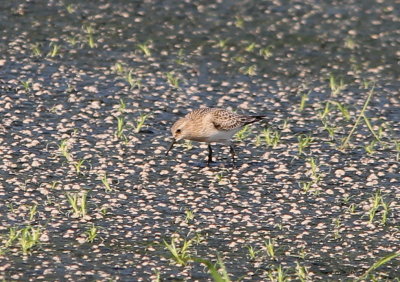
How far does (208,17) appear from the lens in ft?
47.5

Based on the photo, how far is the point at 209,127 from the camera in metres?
9.88

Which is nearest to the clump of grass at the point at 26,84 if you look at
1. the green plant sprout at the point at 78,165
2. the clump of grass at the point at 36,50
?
the clump of grass at the point at 36,50

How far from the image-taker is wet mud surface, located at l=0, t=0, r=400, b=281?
26.0 ft

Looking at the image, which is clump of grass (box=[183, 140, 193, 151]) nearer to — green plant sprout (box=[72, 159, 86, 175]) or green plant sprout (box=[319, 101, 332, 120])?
green plant sprout (box=[72, 159, 86, 175])

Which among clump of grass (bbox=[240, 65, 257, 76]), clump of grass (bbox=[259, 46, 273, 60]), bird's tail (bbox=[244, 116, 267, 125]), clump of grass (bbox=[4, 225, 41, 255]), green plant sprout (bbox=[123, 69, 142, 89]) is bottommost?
clump of grass (bbox=[259, 46, 273, 60])

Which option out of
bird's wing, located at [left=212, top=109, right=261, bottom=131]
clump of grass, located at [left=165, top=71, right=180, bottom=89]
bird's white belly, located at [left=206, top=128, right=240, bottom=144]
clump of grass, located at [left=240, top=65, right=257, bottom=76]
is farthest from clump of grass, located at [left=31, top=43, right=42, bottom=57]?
bird's white belly, located at [left=206, top=128, right=240, bottom=144]

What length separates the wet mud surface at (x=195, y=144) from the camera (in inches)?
312

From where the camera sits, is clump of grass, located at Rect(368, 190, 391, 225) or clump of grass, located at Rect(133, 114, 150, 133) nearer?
clump of grass, located at Rect(368, 190, 391, 225)

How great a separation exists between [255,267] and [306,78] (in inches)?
217

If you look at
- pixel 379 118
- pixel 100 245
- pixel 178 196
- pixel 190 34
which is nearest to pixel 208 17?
pixel 190 34

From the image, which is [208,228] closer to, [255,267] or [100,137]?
[255,267]

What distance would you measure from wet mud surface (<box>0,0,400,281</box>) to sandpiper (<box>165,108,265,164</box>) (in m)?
0.31

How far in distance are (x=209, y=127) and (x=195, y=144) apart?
94cm

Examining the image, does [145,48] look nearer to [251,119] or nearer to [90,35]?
[90,35]
